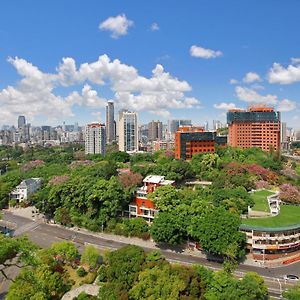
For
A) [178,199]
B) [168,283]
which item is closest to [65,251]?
[168,283]

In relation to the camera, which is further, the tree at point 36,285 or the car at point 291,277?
the car at point 291,277

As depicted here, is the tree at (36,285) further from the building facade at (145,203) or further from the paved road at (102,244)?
the building facade at (145,203)

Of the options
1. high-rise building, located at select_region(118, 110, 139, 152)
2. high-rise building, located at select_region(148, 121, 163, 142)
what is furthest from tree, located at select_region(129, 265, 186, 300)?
high-rise building, located at select_region(148, 121, 163, 142)

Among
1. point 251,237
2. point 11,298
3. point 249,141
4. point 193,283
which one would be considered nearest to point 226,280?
point 193,283

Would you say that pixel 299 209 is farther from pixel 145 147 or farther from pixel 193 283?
pixel 145 147

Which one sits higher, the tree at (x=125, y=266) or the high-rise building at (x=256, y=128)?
the high-rise building at (x=256, y=128)

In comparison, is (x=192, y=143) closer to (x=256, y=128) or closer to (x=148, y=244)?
(x=256, y=128)

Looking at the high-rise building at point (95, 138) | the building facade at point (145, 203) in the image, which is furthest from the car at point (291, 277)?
the high-rise building at point (95, 138)
